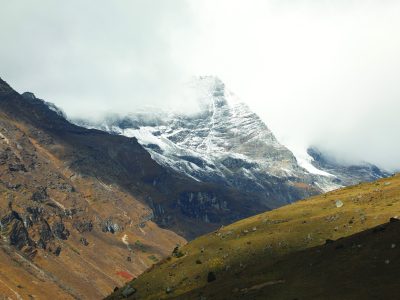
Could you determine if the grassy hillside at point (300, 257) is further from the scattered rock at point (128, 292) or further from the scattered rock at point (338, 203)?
the scattered rock at point (128, 292)

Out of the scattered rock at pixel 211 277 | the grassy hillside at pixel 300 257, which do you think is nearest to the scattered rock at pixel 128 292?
the grassy hillside at pixel 300 257

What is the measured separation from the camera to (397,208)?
97812mm

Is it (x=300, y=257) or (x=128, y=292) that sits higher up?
(x=300, y=257)

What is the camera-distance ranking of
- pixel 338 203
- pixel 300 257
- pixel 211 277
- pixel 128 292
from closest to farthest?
pixel 300 257
pixel 211 277
pixel 128 292
pixel 338 203

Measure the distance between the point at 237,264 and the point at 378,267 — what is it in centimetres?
3811

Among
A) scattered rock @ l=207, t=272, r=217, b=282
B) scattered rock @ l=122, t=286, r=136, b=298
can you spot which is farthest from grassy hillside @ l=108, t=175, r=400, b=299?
scattered rock @ l=122, t=286, r=136, b=298

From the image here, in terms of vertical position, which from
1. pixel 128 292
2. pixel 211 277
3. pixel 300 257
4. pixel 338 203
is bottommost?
pixel 128 292

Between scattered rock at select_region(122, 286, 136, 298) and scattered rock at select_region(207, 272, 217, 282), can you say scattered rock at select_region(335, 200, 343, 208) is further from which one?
scattered rock at select_region(122, 286, 136, 298)

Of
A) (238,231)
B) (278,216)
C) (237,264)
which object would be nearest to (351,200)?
(278,216)

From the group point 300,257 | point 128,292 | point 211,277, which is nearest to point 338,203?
point 211,277

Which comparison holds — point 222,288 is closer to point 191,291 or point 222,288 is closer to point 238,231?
point 191,291

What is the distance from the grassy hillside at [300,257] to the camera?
63000 millimetres

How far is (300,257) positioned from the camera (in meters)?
79.9

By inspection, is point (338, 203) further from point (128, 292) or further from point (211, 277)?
point (128, 292)
